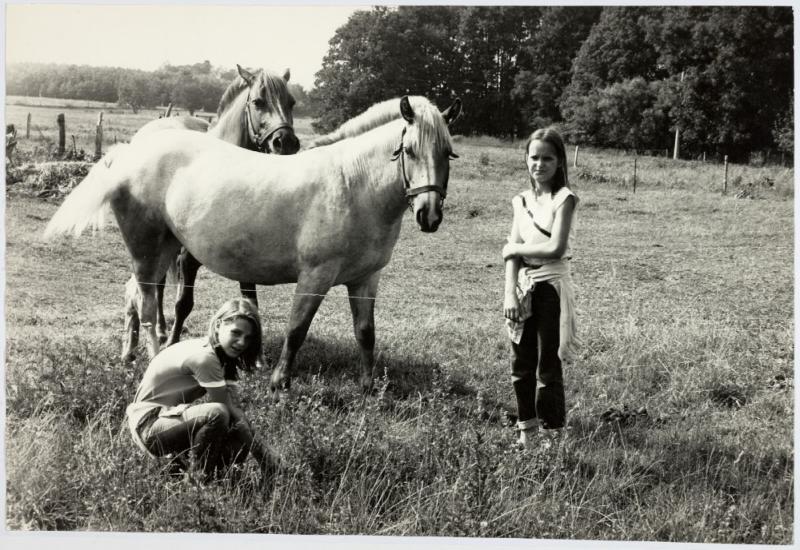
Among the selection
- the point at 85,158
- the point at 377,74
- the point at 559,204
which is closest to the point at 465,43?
the point at 377,74

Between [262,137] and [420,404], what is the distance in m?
2.19

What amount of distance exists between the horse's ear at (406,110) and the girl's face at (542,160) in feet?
2.17

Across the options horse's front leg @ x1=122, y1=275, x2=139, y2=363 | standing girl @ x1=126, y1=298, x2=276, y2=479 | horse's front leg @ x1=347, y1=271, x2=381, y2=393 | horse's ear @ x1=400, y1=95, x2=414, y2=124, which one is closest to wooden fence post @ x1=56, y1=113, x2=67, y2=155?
horse's front leg @ x1=122, y1=275, x2=139, y2=363

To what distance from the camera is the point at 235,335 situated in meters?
2.89

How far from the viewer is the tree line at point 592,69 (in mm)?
3676

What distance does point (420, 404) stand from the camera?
11.5 feet

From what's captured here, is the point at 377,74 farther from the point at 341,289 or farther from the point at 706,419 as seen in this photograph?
the point at 706,419

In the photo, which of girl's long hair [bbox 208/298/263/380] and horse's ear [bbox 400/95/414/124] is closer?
girl's long hair [bbox 208/298/263/380]

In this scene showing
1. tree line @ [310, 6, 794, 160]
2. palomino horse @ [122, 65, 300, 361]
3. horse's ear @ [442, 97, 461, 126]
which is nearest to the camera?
horse's ear @ [442, 97, 461, 126]

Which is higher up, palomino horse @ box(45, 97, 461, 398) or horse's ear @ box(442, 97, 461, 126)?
horse's ear @ box(442, 97, 461, 126)

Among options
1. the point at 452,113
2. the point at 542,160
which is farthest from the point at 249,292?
the point at 542,160

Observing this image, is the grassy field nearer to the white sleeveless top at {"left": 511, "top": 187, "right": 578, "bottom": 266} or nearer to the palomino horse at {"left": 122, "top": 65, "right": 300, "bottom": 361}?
the palomino horse at {"left": 122, "top": 65, "right": 300, "bottom": 361}

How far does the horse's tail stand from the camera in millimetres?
3895

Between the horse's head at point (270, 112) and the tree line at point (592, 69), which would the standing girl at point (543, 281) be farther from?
the horse's head at point (270, 112)
